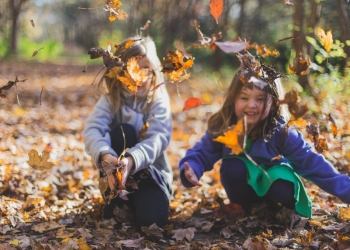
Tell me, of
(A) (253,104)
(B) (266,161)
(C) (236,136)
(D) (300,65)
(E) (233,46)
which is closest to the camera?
(C) (236,136)

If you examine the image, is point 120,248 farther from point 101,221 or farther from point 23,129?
point 23,129

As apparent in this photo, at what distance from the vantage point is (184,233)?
2328mm

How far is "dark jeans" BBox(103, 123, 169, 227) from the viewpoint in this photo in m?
2.42

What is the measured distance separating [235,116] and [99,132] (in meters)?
0.79

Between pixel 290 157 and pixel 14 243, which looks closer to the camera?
pixel 14 243

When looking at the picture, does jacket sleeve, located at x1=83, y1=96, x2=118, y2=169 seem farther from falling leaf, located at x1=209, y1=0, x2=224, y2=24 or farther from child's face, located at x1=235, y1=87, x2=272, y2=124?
falling leaf, located at x1=209, y1=0, x2=224, y2=24

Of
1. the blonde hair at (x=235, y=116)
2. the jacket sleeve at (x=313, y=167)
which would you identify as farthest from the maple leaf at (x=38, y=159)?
the jacket sleeve at (x=313, y=167)

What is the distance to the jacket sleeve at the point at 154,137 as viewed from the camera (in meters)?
2.32

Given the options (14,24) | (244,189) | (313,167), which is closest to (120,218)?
(244,189)

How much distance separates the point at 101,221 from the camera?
2482mm

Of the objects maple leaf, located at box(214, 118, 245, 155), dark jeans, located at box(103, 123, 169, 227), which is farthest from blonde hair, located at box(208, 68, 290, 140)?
maple leaf, located at box(214, 118, 245, 155)

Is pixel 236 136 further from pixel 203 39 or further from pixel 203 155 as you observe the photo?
pixel 203 155

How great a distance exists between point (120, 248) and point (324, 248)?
934 mm

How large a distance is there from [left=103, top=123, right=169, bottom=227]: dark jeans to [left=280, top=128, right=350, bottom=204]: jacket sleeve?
744 millimetres
